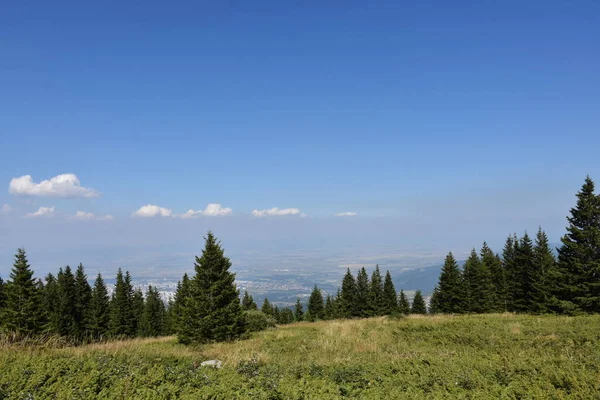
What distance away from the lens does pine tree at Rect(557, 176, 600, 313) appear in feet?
95.6

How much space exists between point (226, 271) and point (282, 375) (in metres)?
16.4

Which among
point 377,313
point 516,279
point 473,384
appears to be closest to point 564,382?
point 473,384

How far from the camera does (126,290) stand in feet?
208

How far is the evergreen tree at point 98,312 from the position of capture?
2366 inches

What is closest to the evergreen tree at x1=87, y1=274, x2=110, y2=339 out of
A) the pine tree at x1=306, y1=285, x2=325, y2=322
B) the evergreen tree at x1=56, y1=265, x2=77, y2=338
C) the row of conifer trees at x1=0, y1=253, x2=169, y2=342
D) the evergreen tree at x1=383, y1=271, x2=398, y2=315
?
the row of conifer trees at x1=0, y1=253, x2=169, y2=342

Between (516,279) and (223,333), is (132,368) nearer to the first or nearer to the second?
(223,333)

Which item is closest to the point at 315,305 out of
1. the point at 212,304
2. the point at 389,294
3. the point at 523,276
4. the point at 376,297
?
the point at 389,294

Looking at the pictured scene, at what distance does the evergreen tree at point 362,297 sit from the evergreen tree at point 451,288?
14.9 m

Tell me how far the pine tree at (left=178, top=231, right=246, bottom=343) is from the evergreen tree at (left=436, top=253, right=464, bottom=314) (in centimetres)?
4170

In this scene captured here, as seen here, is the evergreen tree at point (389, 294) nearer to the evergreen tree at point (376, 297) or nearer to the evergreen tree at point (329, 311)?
the evergreen tree at point (376, 297)

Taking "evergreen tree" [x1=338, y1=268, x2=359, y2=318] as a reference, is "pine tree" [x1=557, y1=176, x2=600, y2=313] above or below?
above

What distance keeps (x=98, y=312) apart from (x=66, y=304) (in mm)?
5383

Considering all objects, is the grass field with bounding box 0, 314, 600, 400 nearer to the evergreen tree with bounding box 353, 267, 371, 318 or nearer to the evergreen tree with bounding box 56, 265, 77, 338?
the evergreen tree with bounding box 56, 265, 77, 338

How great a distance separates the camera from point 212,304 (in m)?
21.6
